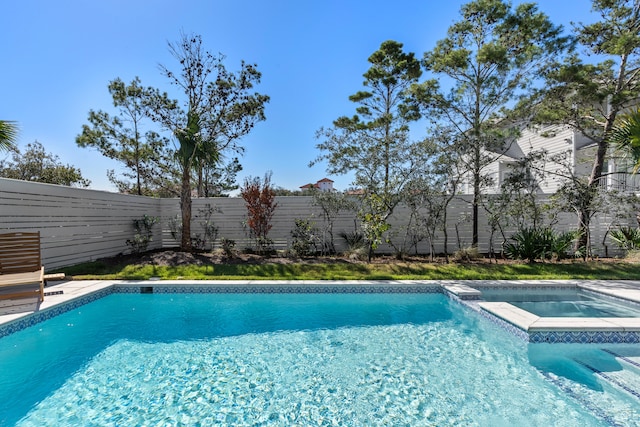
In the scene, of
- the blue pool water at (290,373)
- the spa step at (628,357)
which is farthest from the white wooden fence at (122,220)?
the spa step at (628,357)

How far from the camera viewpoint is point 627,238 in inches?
402

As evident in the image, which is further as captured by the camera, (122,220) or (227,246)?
(122,220)

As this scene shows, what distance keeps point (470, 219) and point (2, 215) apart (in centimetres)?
1257

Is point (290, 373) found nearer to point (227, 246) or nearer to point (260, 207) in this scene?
point (227, 246)

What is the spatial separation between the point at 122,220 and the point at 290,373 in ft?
30.9

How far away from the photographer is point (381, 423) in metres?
3.08

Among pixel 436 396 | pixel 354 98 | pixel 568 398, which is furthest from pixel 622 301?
pixel 354 98

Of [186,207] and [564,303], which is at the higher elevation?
[186,207]

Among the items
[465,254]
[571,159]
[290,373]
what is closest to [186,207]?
[290,373]

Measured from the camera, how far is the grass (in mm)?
8281

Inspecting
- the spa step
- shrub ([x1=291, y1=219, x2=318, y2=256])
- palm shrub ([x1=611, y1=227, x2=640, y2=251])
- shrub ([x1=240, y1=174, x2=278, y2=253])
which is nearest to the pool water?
the spa step

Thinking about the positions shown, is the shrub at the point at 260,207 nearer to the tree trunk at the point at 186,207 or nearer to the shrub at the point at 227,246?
the shrub at the point at 227,246

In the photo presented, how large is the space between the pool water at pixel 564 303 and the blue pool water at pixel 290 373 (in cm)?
137

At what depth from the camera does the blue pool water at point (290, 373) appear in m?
3.23
